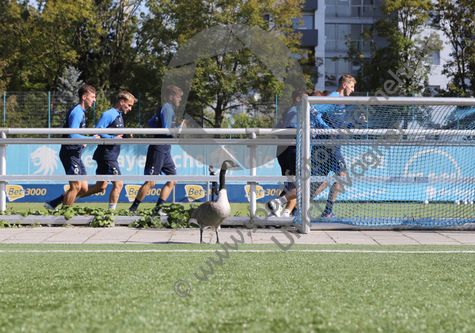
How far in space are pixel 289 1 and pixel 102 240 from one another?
82.5ft

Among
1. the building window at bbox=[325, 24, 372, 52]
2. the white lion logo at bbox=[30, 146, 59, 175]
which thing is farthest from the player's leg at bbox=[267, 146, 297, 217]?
the building window at bbox=[325, 24, 372, 52]

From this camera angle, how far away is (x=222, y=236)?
568 centimetres

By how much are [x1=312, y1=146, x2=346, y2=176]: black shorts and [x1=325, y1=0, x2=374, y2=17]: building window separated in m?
38.8

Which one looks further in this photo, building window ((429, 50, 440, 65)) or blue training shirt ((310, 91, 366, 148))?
building window ((429, 50, 440, 65))

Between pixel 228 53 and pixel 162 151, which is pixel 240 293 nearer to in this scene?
pixel 162 151

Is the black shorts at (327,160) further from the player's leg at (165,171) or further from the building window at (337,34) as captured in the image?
the building window at (337,34)

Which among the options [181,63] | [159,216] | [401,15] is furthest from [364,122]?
[401,15]

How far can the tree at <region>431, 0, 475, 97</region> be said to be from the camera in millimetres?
27547

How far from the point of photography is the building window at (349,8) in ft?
138

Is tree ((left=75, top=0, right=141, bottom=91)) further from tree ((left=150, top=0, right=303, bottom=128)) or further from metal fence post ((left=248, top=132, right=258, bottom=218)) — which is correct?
metal fence post ((left=248, top=132, right=258, bottom=218))

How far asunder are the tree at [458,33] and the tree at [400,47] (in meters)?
0.79

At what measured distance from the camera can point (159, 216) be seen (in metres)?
6.61

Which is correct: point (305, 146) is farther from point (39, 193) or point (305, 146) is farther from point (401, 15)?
point (401, 15)

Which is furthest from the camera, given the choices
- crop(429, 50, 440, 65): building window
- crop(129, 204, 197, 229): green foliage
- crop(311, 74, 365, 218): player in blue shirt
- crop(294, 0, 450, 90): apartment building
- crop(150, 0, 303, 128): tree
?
crop(294, 0, 450, 90): apartment building
